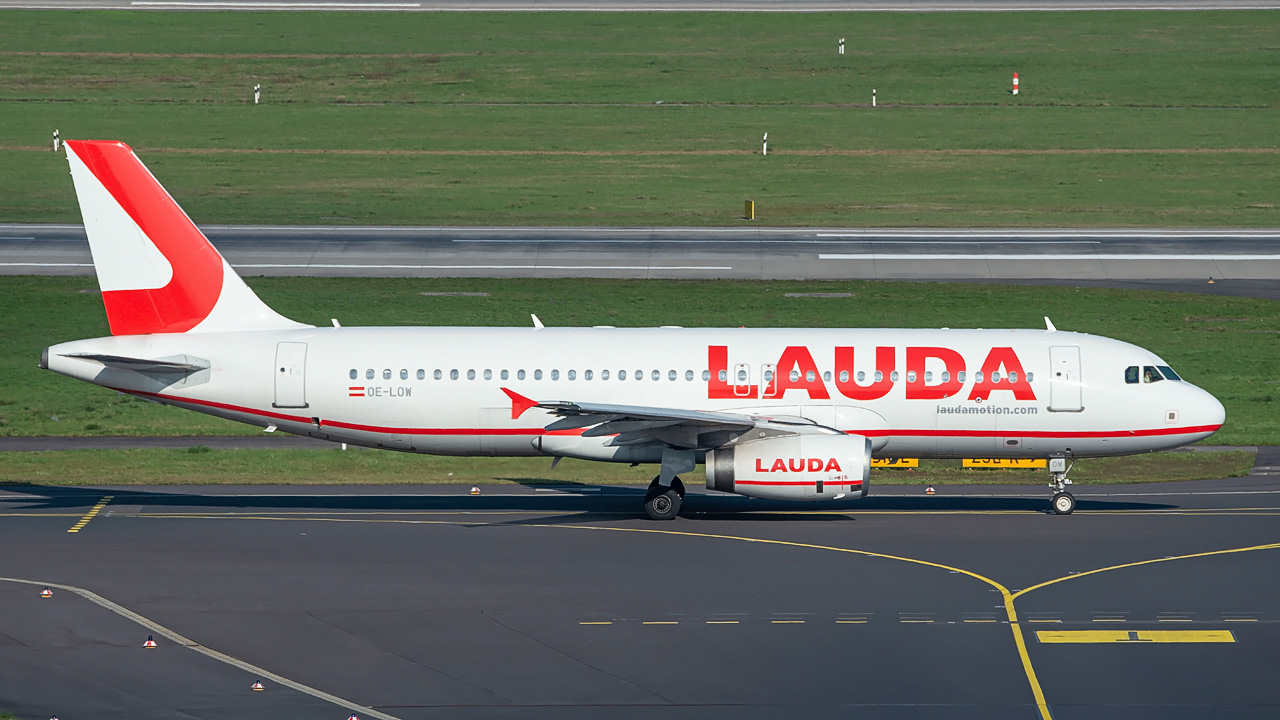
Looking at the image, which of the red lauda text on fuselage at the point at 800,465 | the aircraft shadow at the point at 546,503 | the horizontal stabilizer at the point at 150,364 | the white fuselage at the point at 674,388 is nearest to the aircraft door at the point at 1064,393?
the white fuselage at the point at 674,388

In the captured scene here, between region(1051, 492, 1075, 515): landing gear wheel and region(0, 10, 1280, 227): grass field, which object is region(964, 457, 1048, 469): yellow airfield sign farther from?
region(0, 10, 1280, 227): grass field

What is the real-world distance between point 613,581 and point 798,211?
175ft

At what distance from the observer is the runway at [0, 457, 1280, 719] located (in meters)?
24.2

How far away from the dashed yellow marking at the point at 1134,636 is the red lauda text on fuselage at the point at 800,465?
793 cm

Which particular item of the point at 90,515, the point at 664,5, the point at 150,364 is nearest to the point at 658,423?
the point at 150,364

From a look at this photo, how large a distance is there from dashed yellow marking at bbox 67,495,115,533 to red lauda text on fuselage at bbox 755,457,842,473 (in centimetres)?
1594

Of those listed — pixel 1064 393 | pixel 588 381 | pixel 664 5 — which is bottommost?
pixel 1064 393

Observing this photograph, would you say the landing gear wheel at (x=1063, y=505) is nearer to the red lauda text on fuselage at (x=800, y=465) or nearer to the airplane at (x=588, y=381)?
the airplane at (x=588, y=381)

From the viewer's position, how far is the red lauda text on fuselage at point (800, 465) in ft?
113


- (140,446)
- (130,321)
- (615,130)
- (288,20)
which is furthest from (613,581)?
(288,20)

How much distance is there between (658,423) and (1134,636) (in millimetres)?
12230

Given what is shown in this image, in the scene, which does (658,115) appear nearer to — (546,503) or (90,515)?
(546,503)

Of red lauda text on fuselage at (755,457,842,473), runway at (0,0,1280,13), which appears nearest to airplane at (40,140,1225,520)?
red lauda text on fuselage at (755,457,842,473)

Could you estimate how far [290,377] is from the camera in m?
36.2
